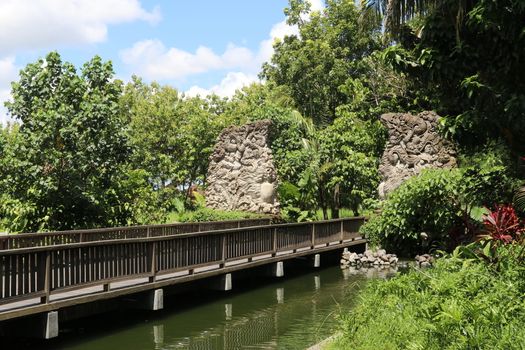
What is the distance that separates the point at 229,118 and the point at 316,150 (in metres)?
11.8

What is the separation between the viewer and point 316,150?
102 ft

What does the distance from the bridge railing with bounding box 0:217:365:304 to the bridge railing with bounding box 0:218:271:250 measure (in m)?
2.76

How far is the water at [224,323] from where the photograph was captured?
32.9 ft

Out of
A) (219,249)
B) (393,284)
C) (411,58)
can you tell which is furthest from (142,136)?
(393,284)

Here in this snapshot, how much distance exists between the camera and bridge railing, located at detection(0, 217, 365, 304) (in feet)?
29.7

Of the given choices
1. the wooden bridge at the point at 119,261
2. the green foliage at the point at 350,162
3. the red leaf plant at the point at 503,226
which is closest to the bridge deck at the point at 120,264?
the wooden bridge at the point at 119,261

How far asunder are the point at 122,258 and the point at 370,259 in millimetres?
11656

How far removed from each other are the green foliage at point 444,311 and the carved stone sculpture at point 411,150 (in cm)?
1713

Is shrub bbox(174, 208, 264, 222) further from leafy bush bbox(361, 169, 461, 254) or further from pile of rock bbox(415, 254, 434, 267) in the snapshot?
pile of rock bbox(415, 254, 434, 267)

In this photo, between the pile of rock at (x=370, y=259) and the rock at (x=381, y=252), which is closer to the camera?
the pile of rock at (x=370, y=259)

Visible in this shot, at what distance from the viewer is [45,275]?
31.0ft

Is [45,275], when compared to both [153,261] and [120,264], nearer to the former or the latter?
[120,264]

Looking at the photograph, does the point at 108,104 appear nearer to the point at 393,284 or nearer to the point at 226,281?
the point at 226,281

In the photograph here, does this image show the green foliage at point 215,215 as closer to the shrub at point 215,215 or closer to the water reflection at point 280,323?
the shrub at point 215,215
